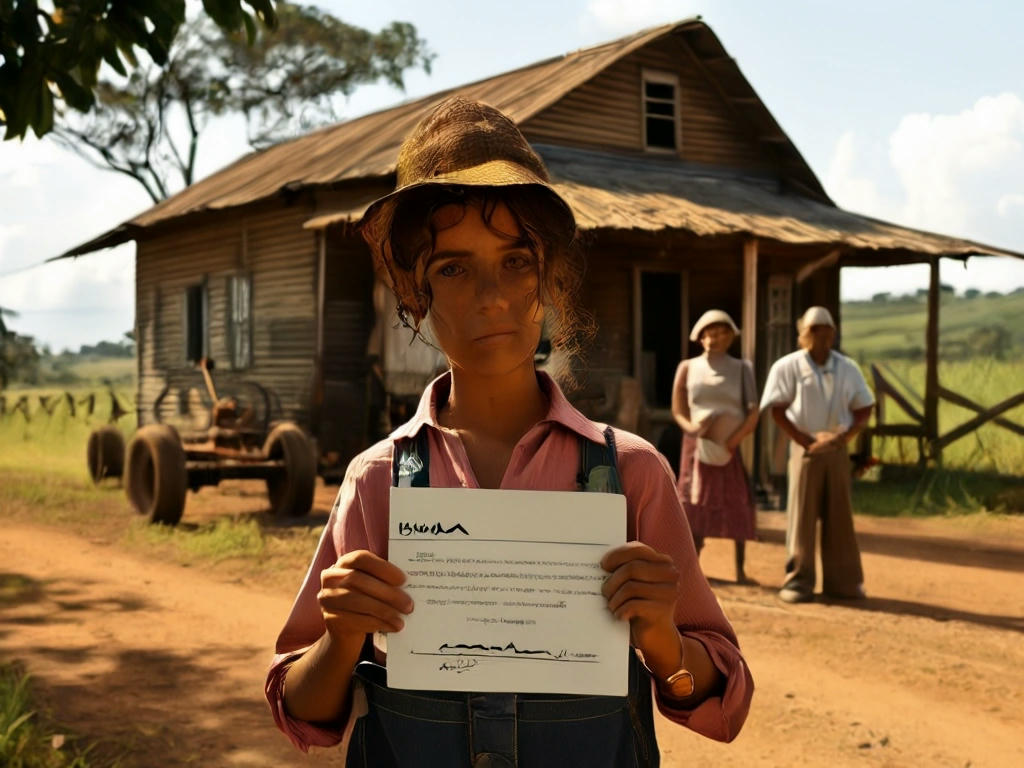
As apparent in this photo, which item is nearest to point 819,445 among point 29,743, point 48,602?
point 29,743

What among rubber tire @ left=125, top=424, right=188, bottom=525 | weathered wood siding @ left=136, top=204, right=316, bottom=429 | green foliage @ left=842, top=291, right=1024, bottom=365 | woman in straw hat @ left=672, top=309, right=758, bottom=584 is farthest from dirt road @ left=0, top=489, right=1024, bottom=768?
green foliage @ left=842, top=291, right=1024, bottom=365

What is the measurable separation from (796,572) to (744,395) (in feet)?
4.02

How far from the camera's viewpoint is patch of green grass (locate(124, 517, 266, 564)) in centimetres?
905

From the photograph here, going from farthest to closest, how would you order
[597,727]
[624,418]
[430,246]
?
[624,418] → [430,246] → [597,727]

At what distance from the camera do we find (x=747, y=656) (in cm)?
597

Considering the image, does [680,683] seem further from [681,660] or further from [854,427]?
[854,427]

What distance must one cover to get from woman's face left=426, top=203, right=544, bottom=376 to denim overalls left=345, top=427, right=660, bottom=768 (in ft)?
0.56

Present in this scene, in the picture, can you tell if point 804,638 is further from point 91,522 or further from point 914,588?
point 91,522

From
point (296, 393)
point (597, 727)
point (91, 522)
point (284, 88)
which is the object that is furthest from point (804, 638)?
point (284, 88)

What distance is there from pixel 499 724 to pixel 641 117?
14.5 m

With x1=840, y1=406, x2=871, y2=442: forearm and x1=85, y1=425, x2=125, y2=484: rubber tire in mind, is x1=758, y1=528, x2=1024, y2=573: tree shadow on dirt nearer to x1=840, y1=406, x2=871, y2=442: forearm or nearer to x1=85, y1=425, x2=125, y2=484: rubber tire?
x1=840, y1=406, x2=871, y2=442: forearm

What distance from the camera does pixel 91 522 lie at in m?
11.0

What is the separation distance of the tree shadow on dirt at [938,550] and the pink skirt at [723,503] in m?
2.32
